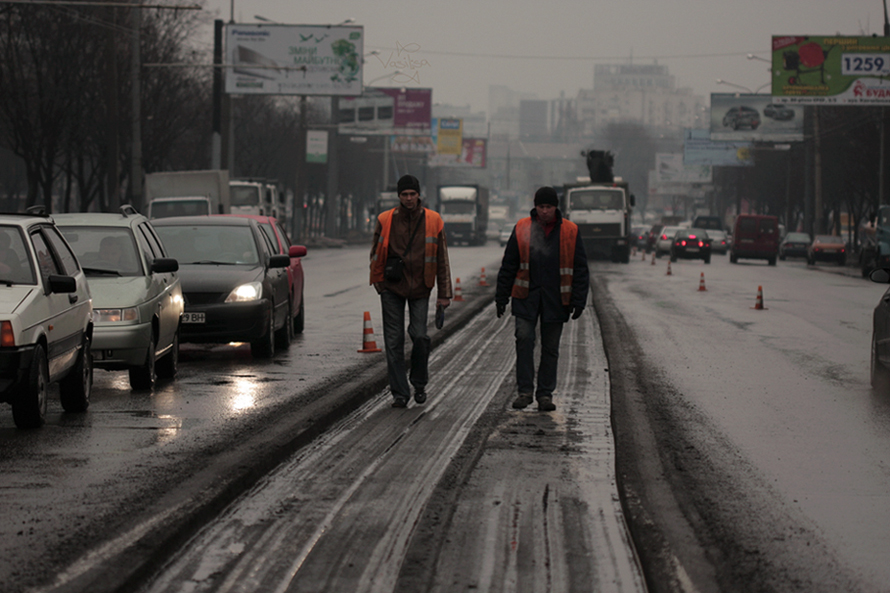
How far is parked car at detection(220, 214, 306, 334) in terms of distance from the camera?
1547 cm

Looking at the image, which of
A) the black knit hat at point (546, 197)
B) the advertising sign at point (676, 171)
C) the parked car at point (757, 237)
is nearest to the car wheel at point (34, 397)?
the black knit hat at point (546, 197)

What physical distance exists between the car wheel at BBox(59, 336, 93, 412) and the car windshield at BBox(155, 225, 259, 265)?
15.6 ft

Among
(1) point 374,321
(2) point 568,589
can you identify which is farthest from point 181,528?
(1) point 374,321

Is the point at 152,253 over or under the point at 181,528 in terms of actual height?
over

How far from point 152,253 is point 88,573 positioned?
22.5ft

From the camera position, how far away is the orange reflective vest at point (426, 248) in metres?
9.53

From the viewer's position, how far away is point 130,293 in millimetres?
10523

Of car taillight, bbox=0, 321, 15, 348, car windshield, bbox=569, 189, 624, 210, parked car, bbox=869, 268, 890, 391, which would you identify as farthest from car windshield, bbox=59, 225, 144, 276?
car windshield, bbox=569, 189, 624, 210

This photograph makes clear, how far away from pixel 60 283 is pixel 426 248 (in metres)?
2.70

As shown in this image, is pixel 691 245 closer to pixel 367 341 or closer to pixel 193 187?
pixel 193 187

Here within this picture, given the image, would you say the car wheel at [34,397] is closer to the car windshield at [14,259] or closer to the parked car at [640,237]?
the car windshield at [14,259]

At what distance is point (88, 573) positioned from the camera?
483 centimetres

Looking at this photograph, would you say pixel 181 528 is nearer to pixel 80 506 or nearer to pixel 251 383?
pixel 80 506

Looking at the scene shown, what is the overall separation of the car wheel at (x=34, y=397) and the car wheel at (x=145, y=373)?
1.91 m
